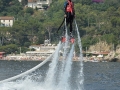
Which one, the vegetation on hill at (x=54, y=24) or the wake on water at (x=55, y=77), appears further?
the vegetation on hill at (x=54, y=24)

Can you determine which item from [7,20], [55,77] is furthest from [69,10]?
[7,20]

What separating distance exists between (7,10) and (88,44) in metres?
45.2

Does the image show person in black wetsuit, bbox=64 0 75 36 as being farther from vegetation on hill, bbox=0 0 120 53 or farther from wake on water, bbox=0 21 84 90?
vegetation on hill, bbox=0 0 120 53

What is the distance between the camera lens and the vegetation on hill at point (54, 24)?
535 ft

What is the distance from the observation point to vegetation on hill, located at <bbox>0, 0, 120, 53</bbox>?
535ft

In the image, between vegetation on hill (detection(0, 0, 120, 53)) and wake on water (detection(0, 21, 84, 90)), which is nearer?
wake on water (detection(0, 21, 84, 90))

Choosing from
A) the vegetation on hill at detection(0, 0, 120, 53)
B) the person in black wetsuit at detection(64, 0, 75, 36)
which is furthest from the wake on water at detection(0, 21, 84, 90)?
the vegetation on hill at detection(0, 0, 120, 53)

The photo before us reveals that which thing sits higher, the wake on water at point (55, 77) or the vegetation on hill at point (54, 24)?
the vegetation on hill at point (54, 24)

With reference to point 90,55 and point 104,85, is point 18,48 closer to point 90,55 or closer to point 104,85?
point 90,55

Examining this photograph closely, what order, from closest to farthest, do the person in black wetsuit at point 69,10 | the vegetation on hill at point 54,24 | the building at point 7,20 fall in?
the person in black wetsuit at point 69,10 → the vegetation on hill at point 54,24 → the building at point 7,20

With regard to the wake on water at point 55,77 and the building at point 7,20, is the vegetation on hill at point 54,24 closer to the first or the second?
the building at point 7,20

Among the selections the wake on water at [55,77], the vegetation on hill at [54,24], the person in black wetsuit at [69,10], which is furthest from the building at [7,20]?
the person in black wetsuit at [69,10]

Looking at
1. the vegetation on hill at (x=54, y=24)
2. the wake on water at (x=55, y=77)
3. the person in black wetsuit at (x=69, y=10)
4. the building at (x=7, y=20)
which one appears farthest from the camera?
the building at (x=7, y=20)

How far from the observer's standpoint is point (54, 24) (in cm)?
16850
